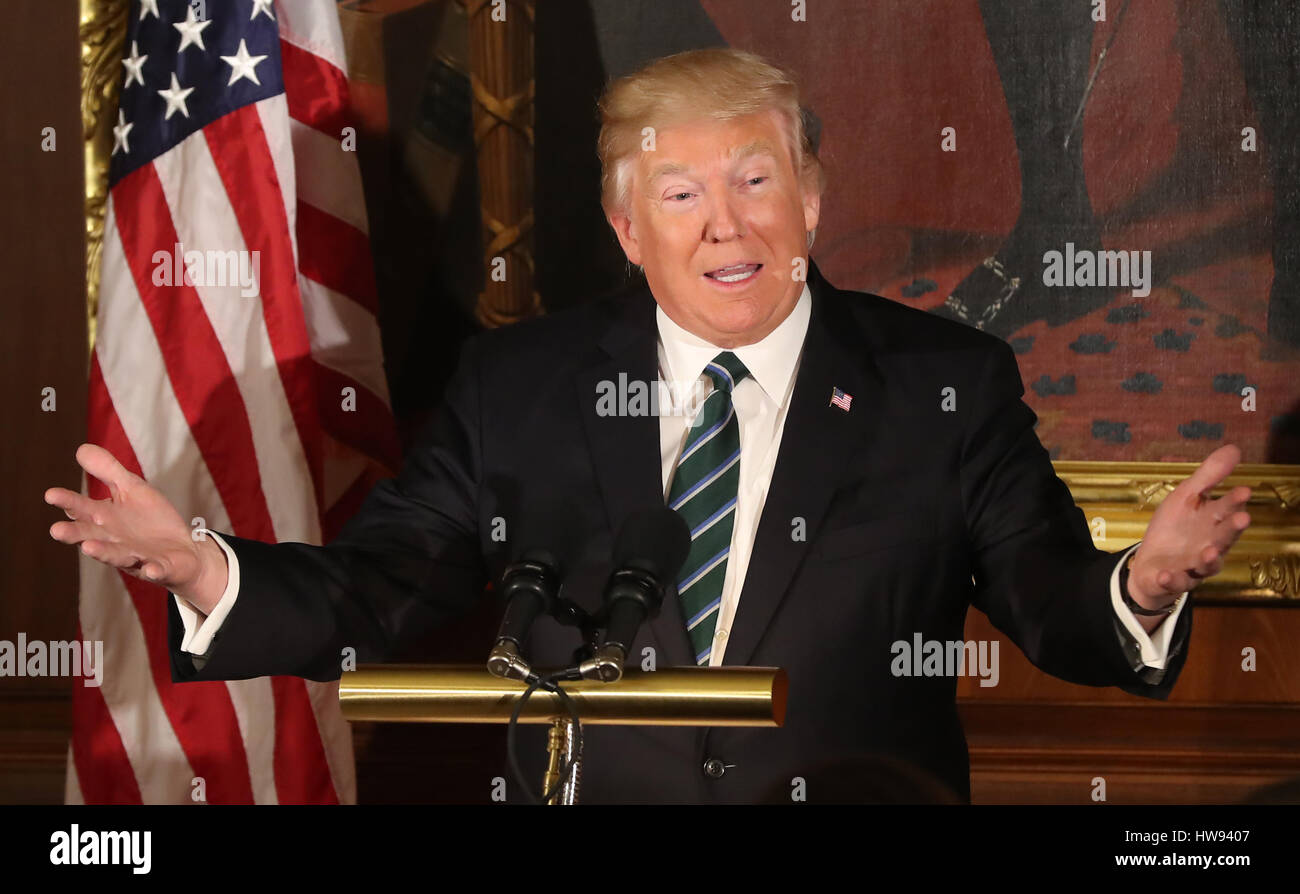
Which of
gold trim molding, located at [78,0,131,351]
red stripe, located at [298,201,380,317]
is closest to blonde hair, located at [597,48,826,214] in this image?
red stripe, located at [298,201,380,317]

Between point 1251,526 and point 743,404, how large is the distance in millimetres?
1429

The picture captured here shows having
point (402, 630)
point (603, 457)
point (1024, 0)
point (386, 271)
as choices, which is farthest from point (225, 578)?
point (1024, 0)

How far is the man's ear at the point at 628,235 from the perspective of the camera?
8.97 ft

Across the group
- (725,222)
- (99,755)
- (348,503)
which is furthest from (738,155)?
(99,755)

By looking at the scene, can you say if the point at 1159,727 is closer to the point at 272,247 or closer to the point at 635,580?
the point at 635,580

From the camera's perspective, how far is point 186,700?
3123 millimetres

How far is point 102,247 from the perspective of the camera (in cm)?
323

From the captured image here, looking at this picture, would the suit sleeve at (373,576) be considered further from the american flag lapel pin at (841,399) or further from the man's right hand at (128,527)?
the american flag lapel pin at (841,399)

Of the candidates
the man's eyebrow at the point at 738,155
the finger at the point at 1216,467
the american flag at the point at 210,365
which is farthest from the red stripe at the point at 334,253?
the finger at the point at 1216,467

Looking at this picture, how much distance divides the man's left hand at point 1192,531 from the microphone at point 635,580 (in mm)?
636
